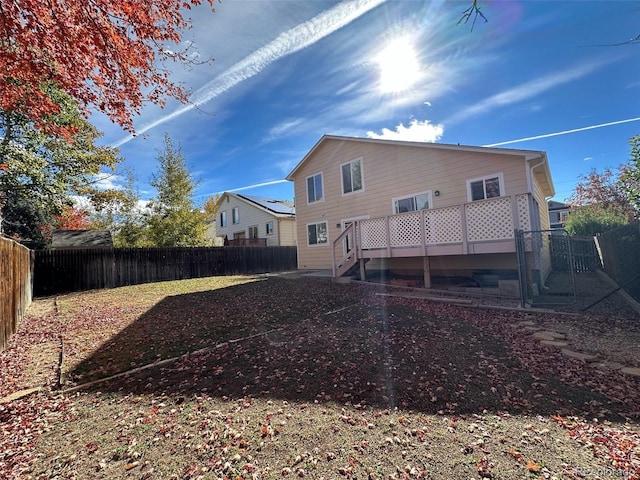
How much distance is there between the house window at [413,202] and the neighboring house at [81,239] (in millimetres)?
16823

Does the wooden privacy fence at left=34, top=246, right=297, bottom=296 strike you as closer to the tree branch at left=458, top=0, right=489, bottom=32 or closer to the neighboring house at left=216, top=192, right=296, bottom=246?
the neighboring house at left=216, top=192, right=296, bottom=246

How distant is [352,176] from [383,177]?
5.87ft

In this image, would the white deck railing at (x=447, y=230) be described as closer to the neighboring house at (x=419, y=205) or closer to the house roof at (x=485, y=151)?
the neighboring house at (x=419, y=205)

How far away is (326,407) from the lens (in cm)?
297

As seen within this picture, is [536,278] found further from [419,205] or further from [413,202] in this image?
[413,202]

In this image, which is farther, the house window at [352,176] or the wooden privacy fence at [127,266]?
the house window at [352,176]

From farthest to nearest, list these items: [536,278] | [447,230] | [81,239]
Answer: [81,239], [447,230], [536,278]

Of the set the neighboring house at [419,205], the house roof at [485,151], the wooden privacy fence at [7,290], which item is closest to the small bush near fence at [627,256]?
the neighboring house at [419,205]

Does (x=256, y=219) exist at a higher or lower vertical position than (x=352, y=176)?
lower

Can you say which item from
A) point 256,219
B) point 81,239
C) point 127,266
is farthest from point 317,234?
point 81,239

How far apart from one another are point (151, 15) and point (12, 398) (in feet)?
18.3

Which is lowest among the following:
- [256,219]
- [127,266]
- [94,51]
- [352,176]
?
[127,266]

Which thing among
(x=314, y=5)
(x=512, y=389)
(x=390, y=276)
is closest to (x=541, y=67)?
(x=314, y=5)

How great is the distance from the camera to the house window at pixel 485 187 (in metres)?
9.70
